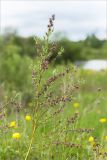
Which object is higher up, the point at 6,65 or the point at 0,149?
the point at 6,65

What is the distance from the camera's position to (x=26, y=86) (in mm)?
11383

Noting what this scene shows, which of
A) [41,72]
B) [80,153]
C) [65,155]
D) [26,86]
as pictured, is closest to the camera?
[41,72]

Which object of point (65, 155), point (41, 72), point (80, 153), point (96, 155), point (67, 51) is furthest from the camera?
point (67, 51)

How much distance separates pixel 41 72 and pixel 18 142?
1217 mm

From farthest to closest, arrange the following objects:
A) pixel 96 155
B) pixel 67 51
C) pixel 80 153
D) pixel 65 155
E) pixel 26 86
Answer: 1. pixel 67 51
2. pixel 26 86
3. pixel 80 153
4. pixel 65 155
5. pixel 96 155

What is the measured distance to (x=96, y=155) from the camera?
9.60ft

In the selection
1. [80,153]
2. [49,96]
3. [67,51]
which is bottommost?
[80,153]

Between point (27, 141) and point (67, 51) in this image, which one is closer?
point (27, 141)

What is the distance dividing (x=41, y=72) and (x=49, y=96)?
0.15 metres

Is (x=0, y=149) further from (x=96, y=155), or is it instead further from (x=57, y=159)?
Result: (x=96, y=155)

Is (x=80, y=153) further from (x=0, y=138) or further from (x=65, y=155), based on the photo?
(x=0, y=138)

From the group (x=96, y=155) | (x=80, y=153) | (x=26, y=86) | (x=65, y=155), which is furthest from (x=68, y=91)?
(x=26, y=86)

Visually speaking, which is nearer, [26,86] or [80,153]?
[80,153]

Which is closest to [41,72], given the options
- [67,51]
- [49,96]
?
[49,96]
